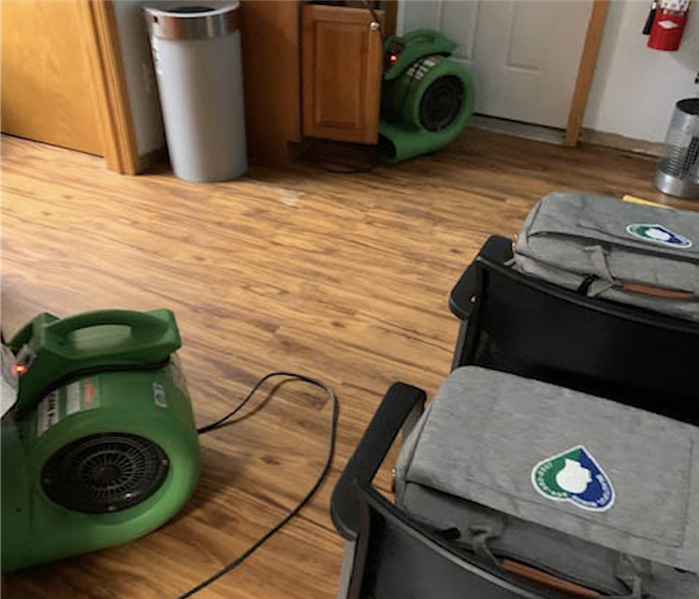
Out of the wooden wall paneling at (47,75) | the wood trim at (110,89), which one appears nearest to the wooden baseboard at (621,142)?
the wood trim at (110,89)

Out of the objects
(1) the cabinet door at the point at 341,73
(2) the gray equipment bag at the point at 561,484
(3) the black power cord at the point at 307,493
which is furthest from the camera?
(1) the cabinet door at the point at 341,73

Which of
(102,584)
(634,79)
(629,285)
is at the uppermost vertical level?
(629,285)

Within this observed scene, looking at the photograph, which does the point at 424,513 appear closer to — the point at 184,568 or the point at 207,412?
the point at 184,568

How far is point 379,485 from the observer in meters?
1.69

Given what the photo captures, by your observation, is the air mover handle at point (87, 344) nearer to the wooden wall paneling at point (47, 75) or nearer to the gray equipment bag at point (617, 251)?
the gray equipment bag at point (617, 251)

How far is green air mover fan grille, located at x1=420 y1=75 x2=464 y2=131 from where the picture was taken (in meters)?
3.03

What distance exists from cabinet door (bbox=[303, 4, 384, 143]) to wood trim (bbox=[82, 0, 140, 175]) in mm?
718

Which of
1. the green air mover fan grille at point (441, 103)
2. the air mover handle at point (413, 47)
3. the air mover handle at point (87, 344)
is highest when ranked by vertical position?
the air mover handle at point (413, 47)

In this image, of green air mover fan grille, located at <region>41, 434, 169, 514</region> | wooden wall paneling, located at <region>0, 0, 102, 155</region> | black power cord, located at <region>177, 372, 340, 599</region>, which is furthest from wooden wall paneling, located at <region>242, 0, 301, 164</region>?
green air mover fan grille, located at <region>41, 434, 169, 514</region>

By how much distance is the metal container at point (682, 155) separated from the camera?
278cm

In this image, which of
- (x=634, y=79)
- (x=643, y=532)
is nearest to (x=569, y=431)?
(x=643, y=532)

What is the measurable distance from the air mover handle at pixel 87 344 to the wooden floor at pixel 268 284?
→ 41cm

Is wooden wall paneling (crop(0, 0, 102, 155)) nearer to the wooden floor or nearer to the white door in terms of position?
the wooden floor

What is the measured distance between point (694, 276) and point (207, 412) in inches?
47.5
